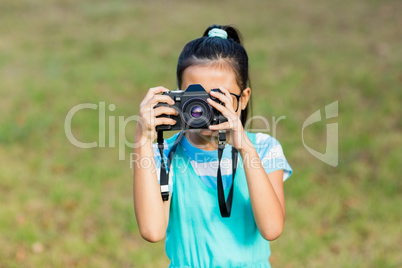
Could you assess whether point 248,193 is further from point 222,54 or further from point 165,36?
point 165,36

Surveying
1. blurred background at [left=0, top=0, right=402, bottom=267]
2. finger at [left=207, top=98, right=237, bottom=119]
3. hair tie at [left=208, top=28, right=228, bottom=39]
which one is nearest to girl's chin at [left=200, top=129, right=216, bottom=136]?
finger at [left=207, top=98, right=237, bottom=119]

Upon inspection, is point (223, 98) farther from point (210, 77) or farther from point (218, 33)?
point (218, 33)

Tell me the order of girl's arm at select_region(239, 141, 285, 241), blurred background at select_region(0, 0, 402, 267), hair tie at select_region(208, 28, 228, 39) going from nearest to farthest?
1. girl's arm at select_region(239, 141, 285, 241)
2. hair tie at select_region(208, 28, 228, 39)
3. blurred background at select_region(0, 0, 402, 267)

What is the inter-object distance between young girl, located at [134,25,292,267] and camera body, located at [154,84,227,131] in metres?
0.02

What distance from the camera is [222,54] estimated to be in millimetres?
1794

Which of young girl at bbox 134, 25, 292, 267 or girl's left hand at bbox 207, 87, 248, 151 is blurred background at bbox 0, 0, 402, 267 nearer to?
young girl at bbox 134, 25, 292, 267

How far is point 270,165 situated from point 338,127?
363cm

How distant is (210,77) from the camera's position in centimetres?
170

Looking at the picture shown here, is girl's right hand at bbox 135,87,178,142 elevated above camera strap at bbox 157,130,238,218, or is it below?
above

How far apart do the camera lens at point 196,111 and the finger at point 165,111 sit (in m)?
0.06

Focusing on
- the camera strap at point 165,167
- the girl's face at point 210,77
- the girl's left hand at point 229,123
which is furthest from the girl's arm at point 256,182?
the camera strap at point 165,167

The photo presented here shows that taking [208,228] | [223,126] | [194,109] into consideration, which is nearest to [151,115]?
[194,109]

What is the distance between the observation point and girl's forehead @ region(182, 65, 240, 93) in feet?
5.55

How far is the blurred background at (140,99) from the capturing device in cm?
354
